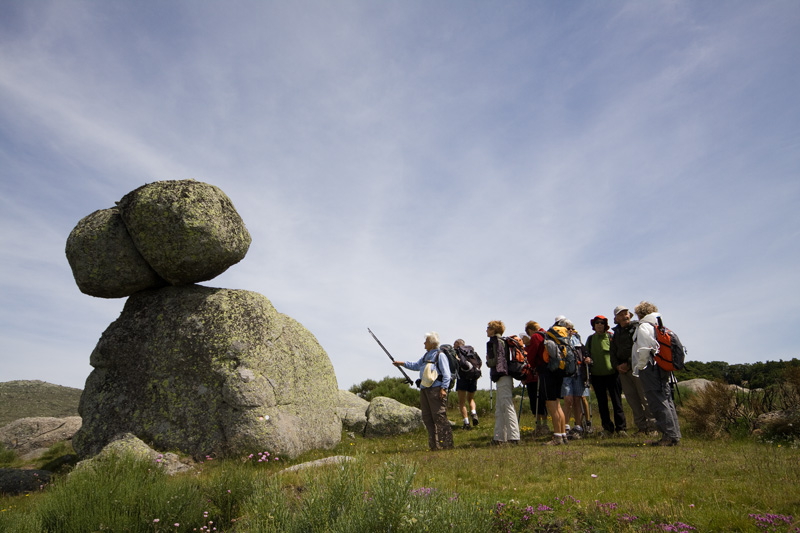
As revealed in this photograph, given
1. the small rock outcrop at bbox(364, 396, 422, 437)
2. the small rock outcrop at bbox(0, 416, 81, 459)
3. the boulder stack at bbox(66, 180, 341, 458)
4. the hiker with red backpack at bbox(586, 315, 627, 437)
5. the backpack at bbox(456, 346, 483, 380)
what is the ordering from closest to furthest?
the boulder stack at bbox(66, 180, 341, 458) → the hiker with red backpack at bbox(586, 315, 627, 437) → the small rock outcrop at bbox(364, 396, 422, 437) → the backpack at bbox(456, 346, 483, 380) → the small rock outcrop at bbox(0, 416, 81, 459)

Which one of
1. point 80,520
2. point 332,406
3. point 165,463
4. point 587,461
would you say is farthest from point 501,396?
point 80,520

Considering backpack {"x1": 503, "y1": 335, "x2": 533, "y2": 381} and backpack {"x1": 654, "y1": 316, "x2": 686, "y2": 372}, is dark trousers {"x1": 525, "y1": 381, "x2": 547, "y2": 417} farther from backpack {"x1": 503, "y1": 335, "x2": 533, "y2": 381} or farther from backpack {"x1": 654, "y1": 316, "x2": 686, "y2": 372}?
backpack {"x1": 654, "y1": 316, "x2": 686, "y2": 372}

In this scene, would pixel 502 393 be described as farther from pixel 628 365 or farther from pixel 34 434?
pixel 34 434

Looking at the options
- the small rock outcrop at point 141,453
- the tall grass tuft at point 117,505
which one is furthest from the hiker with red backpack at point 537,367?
the small rock outcrop at point 141,453

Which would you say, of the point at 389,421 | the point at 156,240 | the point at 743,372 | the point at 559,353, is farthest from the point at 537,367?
the point at 743,372

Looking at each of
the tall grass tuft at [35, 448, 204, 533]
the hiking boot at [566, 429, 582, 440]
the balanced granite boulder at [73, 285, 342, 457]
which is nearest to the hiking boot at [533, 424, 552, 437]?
the hiking boot at [566, 429, 582, 440]

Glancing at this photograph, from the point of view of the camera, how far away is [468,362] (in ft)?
47.8

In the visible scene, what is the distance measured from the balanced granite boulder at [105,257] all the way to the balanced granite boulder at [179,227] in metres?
0.28

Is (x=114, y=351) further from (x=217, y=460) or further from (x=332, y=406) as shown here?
(x=332, y=406)

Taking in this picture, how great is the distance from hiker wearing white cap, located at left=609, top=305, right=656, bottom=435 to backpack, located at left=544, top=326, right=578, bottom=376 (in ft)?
3.52

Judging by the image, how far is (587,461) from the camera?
844 cm

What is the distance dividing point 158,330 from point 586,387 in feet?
34.5

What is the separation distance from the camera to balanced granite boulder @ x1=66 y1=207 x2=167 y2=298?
38.5 ft

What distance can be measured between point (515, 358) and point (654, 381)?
2807mm
